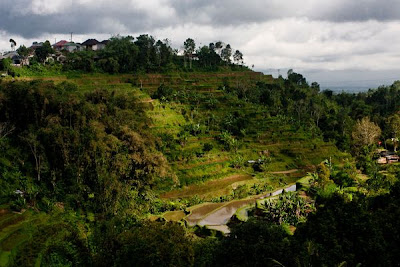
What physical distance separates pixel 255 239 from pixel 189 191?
20.6 meters

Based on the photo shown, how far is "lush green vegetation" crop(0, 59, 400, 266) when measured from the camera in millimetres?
15344

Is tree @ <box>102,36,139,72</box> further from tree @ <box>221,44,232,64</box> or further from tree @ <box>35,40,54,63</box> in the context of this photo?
tree @ <box>221,44,232,64</box>

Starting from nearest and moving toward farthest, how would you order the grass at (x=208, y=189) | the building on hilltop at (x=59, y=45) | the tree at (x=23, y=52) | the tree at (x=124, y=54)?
the grass at (x=208, y=189), the tree at (x=23, y=52), the tree at (x=124, y=54), the building on hilltop at (x=59, y=45)

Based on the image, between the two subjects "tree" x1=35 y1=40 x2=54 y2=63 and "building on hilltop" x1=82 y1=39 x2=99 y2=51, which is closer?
"tree" x1=35 y1=40 x2=54 y2=63

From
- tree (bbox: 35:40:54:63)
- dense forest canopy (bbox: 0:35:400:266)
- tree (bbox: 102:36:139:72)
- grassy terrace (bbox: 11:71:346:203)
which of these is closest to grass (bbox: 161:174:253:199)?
grassy terrace (bbox: 11:71:346:203)

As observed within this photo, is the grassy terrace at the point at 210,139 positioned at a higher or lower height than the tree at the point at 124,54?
lower

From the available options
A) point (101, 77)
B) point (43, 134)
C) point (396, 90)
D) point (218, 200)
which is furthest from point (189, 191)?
point (396, 90)

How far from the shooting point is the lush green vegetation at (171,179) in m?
15.3

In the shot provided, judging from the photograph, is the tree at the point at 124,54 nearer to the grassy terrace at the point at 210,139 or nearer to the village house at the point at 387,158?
the grassy terrace at the point at 210,139

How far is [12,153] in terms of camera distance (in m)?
25.9

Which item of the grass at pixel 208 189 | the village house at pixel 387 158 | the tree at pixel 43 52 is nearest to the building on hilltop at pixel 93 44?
the tree at pixel 43 52

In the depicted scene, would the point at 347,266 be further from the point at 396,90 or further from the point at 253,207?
the point at 396,90

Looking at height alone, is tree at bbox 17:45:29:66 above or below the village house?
above

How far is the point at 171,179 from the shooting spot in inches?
1353
